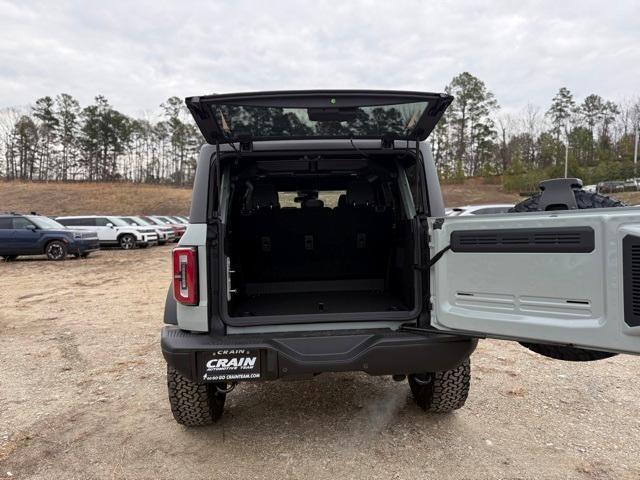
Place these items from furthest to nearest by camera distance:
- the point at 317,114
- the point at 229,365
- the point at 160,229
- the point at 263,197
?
1. the point at 160,229
2. the point at 263,197
3. the point at 317,114
4. the point at 229,365

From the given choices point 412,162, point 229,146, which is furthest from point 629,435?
point 229,146

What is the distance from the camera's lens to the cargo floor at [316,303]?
3.52 metres

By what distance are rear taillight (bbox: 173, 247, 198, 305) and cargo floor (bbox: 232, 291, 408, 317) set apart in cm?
65

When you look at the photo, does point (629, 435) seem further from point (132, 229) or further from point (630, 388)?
point (132, 229)

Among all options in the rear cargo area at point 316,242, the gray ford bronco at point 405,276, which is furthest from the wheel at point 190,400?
the rear cargo area at point 316,242

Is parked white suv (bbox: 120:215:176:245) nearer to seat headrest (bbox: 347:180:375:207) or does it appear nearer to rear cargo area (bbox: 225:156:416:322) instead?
rear cargo area (bbox: 225:156:416:322)

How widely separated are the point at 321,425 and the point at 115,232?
17.9 m

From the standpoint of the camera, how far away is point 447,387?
3234 mm

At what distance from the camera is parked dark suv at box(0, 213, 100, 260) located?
14734 millimetres

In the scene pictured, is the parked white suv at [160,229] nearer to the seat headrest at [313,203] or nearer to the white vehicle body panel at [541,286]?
the seat headrest at [313,203]

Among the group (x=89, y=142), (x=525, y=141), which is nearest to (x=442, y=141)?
(x=525, y=141)

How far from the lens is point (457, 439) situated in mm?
3084

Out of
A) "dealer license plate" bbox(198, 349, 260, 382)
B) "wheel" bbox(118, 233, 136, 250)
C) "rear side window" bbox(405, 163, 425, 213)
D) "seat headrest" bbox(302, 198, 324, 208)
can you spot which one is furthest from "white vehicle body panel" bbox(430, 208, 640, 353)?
"wheel" bbox(118, 233, 136, 250)

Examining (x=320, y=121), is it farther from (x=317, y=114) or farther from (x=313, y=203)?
(x=313, y=203)
